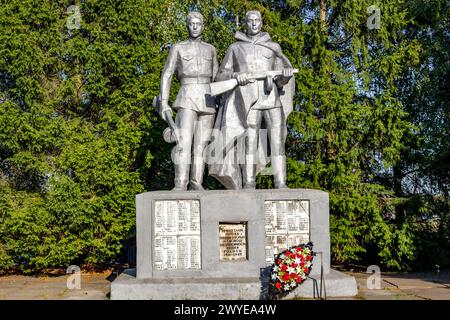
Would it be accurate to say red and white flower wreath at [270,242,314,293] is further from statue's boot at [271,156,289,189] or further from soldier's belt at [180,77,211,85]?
soldier's belt at [180,77,211,85]

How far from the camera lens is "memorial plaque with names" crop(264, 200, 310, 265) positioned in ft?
20.6

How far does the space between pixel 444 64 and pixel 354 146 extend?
2007 millimetres

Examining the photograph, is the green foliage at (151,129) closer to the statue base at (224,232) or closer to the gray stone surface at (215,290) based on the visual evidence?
the statue base at (224,232)

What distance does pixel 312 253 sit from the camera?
5777mm

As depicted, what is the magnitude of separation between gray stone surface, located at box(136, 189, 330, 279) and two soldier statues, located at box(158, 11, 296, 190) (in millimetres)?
414

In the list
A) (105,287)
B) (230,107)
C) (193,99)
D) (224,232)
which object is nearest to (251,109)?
(230,107)

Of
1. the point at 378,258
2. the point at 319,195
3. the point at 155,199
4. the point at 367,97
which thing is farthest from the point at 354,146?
the point at 155,199

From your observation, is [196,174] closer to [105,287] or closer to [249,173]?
[249,173]

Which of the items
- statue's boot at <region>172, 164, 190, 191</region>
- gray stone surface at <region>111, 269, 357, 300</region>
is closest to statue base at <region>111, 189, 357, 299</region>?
gray stone surface at <region>111, 269, 357, 300</region>

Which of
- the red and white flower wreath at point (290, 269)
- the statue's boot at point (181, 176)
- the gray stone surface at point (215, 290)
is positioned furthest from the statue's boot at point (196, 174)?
the red and white flower wreath at point (290, 269)

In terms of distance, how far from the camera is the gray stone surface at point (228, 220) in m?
6.15

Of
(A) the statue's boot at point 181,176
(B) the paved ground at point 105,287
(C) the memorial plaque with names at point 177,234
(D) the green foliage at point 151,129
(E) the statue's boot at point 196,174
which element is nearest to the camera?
(B) the paved ground at point 105,287

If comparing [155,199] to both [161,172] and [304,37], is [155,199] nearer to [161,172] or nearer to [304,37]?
[161,172]

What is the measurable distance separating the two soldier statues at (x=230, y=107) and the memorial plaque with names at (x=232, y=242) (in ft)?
2.08
